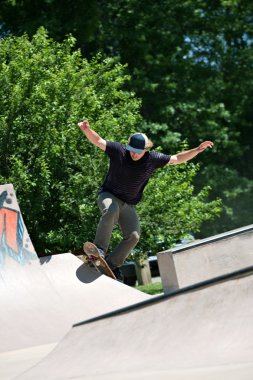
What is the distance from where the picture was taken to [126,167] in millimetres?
9133

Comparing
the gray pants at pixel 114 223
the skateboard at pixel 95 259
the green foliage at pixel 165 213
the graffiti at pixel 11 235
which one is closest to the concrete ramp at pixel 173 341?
the graffiti at pixel 11 235

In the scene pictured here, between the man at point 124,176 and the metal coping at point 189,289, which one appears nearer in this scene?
the metal coping at point 189,289

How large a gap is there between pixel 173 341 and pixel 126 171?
4.29 m

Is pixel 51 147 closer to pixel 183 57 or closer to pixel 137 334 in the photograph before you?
pixel 137 334

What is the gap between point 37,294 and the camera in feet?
27.5

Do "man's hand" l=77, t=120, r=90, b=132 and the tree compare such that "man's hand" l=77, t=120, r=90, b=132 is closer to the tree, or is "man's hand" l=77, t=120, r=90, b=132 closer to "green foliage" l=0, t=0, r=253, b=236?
the tree

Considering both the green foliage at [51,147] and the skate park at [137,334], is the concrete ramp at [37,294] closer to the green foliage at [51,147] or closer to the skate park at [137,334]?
the skate park at [137,334]

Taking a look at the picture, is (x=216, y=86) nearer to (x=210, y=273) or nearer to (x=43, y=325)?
(x=210, y=273)

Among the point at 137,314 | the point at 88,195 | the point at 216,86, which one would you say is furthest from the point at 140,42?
the point at 137,314

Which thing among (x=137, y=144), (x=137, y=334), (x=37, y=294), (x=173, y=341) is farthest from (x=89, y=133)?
(x=173, y=341)

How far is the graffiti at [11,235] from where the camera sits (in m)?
8.77

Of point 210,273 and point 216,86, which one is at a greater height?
point 216,86

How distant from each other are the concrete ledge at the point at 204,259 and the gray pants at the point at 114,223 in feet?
1.75

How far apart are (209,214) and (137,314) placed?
8.63m
